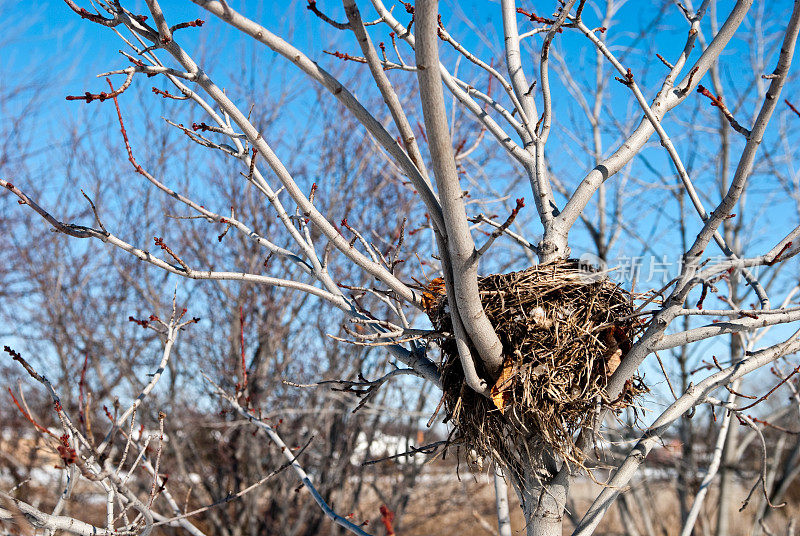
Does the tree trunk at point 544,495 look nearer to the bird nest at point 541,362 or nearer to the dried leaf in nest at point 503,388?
the bird nest at point 541,362

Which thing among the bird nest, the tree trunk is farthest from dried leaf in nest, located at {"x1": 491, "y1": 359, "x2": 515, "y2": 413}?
the tree trunk

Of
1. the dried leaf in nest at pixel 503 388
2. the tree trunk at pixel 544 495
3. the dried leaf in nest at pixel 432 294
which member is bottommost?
the tree trunk at pixel 544 495

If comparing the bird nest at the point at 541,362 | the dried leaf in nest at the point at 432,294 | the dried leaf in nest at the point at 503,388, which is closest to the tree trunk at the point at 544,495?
the bird nest at the point at 541,362

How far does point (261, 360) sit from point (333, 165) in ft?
8.52

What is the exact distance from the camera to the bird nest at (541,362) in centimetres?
204

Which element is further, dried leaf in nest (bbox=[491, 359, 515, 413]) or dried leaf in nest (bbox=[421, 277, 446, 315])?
dried leaf in nest (bbox=[421, 277, 446, 315])

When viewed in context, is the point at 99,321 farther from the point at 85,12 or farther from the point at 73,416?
the point at 85,12

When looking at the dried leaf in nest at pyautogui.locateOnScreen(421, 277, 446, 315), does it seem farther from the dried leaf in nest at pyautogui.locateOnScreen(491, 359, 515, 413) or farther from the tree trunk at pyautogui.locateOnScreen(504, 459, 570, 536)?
the tree trunk at pyautogui.locateOnScreen(504, 459, 570, 536)

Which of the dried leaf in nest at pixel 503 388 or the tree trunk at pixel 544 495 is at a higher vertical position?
the dried leaf in nest at pixel 503 388

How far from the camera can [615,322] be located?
211 cm

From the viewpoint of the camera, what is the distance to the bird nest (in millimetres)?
2035

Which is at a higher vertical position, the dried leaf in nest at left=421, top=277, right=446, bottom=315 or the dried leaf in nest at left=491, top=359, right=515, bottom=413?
the dried leaf in nest at left=421, top=277, right=446, bottom=315

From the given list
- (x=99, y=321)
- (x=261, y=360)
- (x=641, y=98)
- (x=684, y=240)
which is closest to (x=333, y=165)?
(x=261, y=360)

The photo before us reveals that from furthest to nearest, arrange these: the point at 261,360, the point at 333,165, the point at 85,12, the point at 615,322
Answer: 1. the point at 333,165
2. the point at 261,360
3. the point at 615,322
4. the point at 85,12
